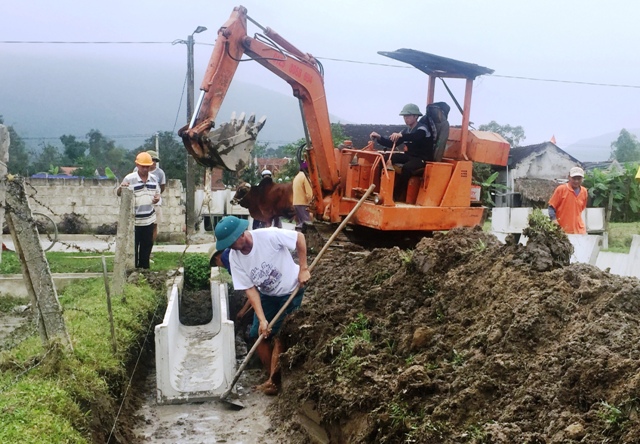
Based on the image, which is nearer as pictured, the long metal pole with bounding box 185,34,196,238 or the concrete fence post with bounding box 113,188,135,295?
the concrete fence post with bounding box 113,188,135,295

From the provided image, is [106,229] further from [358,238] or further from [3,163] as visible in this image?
[3,163]

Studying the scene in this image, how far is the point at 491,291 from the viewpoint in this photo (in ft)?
15.8

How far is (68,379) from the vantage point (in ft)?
14.8

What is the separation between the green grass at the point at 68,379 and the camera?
3.76 meters

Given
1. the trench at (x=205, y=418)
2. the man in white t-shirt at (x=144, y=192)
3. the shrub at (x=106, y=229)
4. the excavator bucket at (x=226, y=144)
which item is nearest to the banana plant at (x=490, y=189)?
the shrub at (x=106, y=229)

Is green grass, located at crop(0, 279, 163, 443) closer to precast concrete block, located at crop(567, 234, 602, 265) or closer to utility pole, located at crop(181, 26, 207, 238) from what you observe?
precast concrete block, located at crop(567, 234, 602, 265)

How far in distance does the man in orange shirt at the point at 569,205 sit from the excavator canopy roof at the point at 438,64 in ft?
6.30

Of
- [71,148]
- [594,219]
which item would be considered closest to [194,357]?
[594,219]

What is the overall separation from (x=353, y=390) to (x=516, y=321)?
116 centimetres

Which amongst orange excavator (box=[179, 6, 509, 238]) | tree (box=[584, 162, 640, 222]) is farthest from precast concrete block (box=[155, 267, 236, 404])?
tree (box=[584, 162, 640, 222])

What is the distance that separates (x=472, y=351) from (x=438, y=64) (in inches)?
222

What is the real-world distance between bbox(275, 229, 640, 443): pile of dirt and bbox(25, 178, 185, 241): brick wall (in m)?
11.8

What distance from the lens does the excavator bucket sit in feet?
27.5

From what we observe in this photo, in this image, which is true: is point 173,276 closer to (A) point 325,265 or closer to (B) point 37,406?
(A) point 325,265
